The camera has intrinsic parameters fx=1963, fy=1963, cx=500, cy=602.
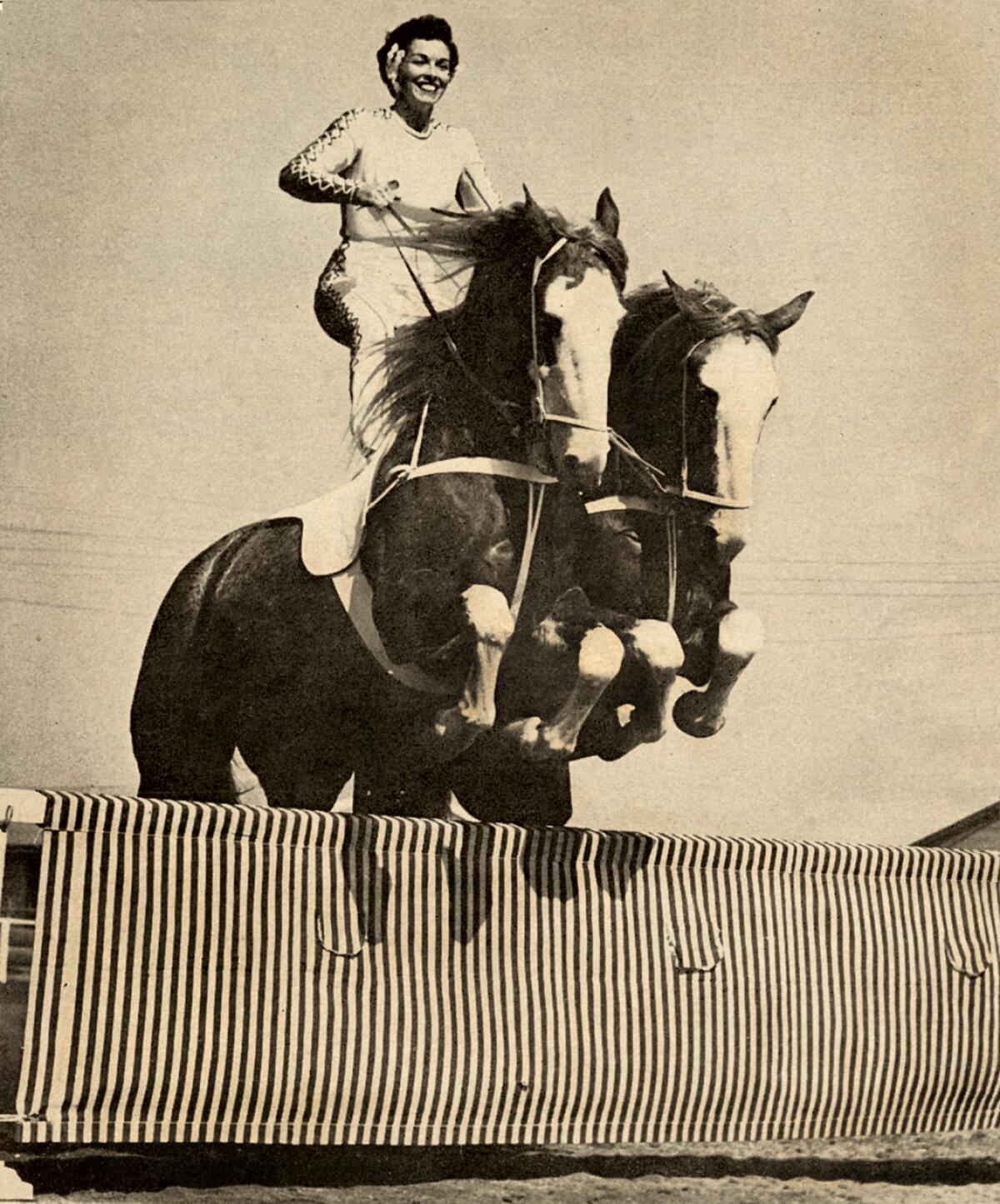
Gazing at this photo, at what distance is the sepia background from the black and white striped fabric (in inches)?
11.3

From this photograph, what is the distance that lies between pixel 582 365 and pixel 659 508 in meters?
0.65

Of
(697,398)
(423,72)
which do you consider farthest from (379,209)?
(697,398)

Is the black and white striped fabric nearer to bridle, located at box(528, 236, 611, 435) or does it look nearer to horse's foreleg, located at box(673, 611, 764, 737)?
horse's foreleg, located at box(673, 611, 764, 737)

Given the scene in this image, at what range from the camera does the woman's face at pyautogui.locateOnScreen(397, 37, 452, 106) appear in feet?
21.9

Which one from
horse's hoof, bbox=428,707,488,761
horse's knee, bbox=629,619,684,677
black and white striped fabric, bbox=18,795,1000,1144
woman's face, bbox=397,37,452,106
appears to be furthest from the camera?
woman's face, bbox=397,37,452,106

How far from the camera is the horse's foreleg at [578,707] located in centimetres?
637

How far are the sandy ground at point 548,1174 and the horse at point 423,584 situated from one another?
1.14 meters

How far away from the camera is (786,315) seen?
694 cm

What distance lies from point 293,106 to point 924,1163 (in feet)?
14.0

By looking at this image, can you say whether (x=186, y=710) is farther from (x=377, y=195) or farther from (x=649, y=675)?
(x=377, y=195)

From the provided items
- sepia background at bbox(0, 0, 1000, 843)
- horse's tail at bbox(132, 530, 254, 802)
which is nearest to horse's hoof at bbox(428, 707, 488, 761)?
sepia background at bbox(0, 0, 1000, 843)

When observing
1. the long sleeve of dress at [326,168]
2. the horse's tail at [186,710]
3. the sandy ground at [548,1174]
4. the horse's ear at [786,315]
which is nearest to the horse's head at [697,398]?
the horse's ear at [786,315]

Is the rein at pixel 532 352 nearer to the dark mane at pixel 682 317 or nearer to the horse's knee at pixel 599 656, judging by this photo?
the dark mane at pixel 682 317

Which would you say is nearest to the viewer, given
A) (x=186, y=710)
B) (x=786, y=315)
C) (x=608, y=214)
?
(x=186, y=710)
